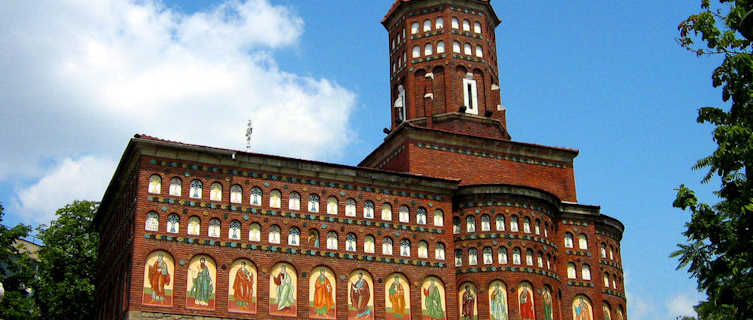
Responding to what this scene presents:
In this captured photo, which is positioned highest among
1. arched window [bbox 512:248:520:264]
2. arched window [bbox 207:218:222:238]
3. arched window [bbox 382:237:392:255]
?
arched window [bbox 207:218:222:238]

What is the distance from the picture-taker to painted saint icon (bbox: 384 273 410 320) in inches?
1265

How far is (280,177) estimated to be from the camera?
32.4 m

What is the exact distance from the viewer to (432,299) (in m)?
32.8

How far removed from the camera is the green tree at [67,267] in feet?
122

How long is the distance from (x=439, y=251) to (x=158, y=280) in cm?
1090

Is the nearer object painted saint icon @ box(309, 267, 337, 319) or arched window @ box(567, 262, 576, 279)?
painted saint icon @ box(309, 267, 337, 319)

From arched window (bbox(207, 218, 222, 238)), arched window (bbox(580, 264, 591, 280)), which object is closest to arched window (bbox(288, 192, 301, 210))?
arched window (bbox(207, 218, 222, 238))

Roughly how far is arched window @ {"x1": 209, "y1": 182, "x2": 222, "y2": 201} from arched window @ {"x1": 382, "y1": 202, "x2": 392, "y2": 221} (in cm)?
644

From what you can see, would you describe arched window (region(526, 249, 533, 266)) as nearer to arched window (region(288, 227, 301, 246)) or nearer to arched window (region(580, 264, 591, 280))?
arched window (region(580, 264, 591, 280))

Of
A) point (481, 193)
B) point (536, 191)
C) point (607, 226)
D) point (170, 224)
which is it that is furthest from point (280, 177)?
point (607, 226)

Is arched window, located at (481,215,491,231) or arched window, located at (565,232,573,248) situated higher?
arched window, located at (481,215,491,231)

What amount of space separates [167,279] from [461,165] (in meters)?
13.7

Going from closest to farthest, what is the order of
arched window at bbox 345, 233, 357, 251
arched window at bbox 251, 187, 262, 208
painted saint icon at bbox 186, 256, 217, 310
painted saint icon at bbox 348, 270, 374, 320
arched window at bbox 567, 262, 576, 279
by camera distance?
painted saint icon at bbox 186, 256, 217, 310, painted saint icon at bbox 348, 270, 374, 320, arched window at bbox 251, 187, 262, 208, arched window at bbox 345, 233, 357, 251, arched window at bbox 567, 262, 576, 279

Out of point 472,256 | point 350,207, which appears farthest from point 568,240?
point 350,207
